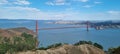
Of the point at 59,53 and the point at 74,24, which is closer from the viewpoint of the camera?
the point at 59,53

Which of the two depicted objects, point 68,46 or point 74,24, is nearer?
point 68,46

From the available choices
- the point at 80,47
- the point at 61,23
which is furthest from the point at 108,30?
the point at 80,47

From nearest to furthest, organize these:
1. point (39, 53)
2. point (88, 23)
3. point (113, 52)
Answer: point (39, 53)
point (113, 52)
point (88, 23)

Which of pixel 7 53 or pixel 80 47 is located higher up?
pixel 80 47

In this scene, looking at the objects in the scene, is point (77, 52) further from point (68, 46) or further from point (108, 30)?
point (108, 30)

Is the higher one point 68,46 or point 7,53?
point 68,46

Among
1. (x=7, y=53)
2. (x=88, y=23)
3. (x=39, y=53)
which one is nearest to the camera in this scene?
(x=39, y=53)

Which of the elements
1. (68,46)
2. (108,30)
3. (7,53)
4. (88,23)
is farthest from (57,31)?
(68,46)

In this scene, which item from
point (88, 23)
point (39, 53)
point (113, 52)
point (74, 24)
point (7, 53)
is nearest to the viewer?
point (39, 53)

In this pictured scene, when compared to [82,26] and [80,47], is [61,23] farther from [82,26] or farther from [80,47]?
[80,47]
